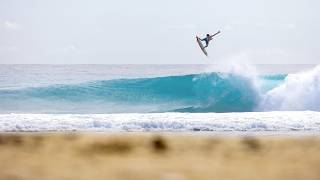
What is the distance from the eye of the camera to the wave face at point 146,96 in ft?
67.6

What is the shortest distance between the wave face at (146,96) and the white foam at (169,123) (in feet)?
22.8

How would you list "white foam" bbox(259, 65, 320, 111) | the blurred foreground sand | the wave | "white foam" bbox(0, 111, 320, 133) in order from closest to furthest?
the blurred foreground sand, "white foam" bbox(0, 111, 320, 133), "white foam" bbox(259, 65, 320, 111), the wave

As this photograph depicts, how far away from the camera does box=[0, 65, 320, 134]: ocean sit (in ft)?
38.1

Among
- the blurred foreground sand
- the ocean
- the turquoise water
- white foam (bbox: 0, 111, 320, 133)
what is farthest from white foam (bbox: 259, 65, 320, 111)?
the blurred foreground sand

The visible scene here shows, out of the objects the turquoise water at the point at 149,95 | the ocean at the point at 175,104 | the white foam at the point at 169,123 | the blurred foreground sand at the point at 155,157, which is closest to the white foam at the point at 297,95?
the ocean at the point at 175,104

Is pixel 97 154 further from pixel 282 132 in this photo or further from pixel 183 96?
pixel 183 96

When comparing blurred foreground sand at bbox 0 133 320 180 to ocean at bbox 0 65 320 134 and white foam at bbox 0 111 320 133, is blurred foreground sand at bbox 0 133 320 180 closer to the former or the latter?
ocean at bbox 0 65 320 134

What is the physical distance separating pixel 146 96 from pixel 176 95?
4.69 feet

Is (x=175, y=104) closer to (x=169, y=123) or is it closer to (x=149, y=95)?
(x=149, y=95)

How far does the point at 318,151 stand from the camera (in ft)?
6.55

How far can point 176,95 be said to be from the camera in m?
23.5

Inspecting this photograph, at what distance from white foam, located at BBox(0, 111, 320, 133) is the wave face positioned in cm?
694

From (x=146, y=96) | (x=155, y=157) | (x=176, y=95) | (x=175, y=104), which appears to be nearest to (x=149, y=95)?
(x=146, y=96)

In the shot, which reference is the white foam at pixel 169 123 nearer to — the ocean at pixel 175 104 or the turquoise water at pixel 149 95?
the ocean at pixel 175 104
